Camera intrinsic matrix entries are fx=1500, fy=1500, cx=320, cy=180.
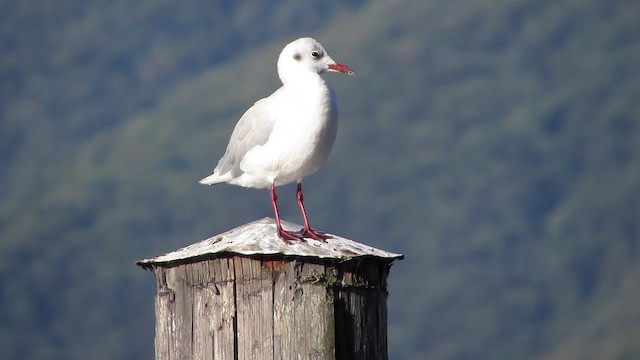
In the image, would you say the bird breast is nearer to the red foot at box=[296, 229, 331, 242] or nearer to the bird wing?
the bird wing

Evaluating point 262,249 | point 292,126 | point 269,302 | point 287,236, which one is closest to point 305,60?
point 292,126

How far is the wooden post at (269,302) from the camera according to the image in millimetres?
7527

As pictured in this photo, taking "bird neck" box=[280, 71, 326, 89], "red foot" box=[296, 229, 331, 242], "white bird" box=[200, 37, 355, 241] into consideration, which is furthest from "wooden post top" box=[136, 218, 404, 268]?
"bird neck" box=[280, 71, 326, 89]

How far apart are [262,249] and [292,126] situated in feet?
9.78

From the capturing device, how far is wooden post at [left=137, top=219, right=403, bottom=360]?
7527 millimetres

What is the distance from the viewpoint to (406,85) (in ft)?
543

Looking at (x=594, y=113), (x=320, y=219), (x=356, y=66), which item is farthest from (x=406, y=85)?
(x=320, y=219)

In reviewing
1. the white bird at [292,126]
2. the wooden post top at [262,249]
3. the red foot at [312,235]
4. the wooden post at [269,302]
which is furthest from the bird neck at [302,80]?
the wooden post at [269,302]

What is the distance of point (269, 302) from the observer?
7.57 meters

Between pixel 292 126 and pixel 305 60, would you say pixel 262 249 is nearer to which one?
pixel 292 126

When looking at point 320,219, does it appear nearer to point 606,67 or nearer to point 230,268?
point 606,67

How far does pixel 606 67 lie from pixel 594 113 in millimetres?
12784

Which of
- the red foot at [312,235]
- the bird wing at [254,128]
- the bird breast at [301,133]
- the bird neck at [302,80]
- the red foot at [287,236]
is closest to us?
the red foot at [287,236]

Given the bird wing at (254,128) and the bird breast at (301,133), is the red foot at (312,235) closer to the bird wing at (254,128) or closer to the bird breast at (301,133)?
the bird breast at (301,133)
